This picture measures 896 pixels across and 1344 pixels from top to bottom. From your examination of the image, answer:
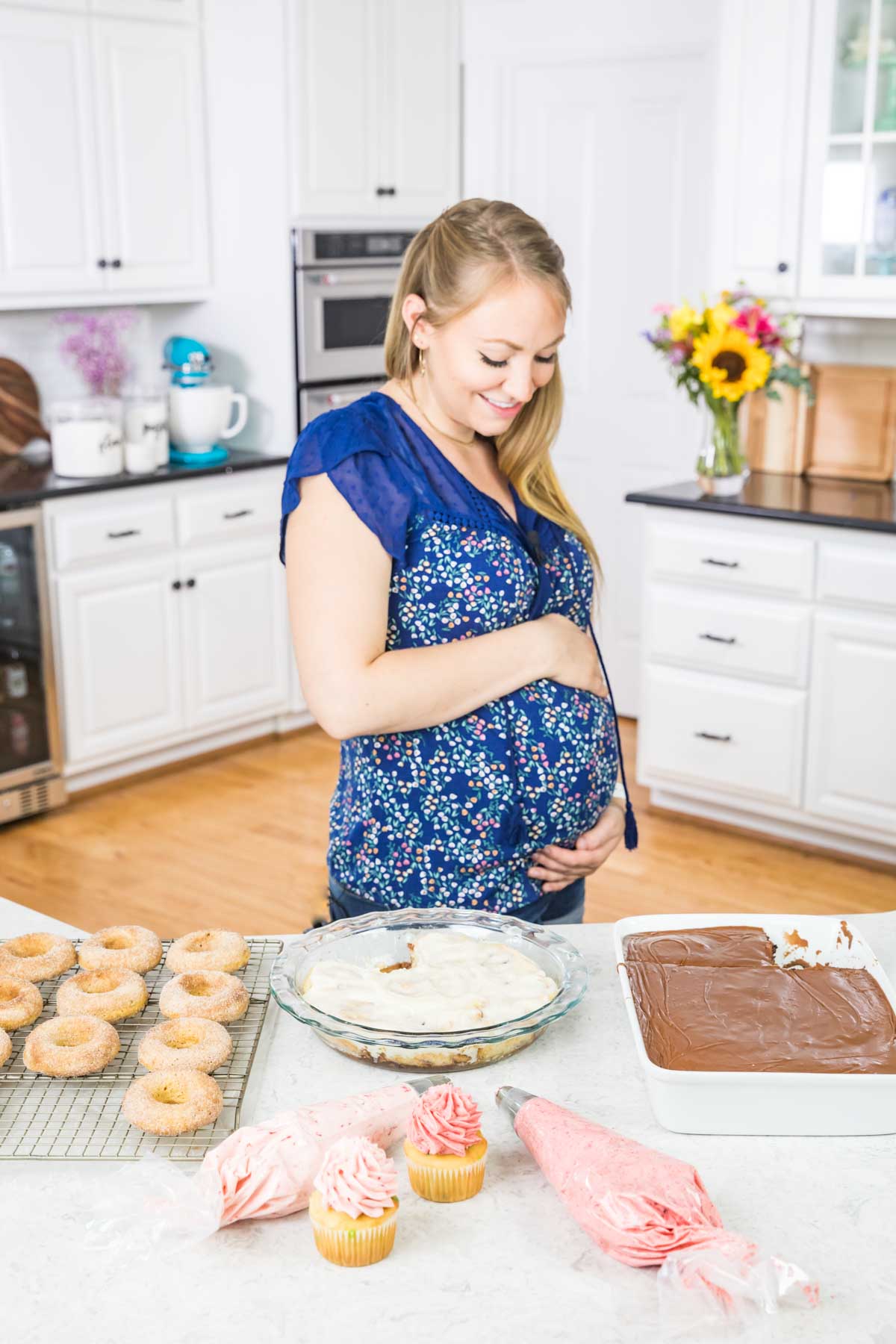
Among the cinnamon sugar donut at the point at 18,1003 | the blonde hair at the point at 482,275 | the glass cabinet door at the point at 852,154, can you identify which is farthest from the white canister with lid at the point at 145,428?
the cinnamon sugar donut at the point at 18,1003

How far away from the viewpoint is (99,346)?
14.2 ft

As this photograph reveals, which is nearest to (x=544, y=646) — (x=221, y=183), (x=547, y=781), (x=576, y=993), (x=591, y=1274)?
(x=547, y=781)

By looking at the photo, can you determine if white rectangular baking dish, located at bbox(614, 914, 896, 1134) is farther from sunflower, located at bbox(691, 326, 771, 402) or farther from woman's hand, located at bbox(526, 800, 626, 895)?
sunflower, located at bbox(691, 326, 771, 402)

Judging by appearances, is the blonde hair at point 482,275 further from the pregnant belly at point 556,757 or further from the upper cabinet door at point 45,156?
the upper cabinet door at point 45,156

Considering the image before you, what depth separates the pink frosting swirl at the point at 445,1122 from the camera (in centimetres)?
103

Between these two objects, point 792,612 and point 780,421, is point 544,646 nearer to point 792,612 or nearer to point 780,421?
point 792,612

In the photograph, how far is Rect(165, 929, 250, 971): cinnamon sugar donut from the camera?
1321mm

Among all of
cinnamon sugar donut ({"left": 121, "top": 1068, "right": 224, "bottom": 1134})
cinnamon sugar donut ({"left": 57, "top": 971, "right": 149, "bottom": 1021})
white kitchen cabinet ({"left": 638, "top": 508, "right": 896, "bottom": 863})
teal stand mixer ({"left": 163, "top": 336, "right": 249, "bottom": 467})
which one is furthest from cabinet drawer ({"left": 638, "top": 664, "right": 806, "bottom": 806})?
cinnamon sugar donut ({"left": 121, "top": 1068, "right": 224, "bottom": 1134})

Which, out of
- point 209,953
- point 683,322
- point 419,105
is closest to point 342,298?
point 419,105

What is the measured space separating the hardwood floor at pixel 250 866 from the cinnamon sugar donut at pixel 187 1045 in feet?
6.19

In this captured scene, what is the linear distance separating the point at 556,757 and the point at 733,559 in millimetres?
2128

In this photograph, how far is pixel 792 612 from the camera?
349 centimetres

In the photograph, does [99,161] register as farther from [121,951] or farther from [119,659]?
[121,951]

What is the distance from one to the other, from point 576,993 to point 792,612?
7.96 feet
